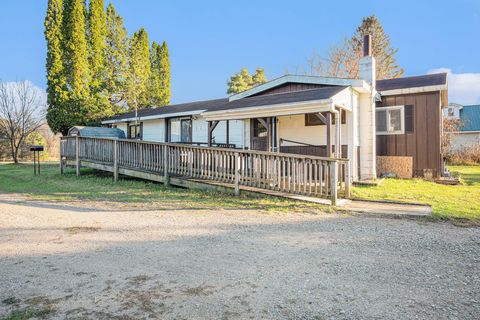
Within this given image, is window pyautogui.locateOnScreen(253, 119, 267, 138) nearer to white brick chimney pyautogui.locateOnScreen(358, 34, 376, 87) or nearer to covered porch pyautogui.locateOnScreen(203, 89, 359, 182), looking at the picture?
covered porch pyautogui.locateOnScreen(203, 89, 359, 182)

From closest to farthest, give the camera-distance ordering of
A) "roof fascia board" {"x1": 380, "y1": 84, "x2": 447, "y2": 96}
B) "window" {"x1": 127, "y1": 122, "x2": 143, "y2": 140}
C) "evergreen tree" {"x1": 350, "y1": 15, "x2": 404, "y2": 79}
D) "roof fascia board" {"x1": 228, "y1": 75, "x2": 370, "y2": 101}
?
"roof fascia board" {"x1": 228, "y1": 75, "x2": 370, "y2": 101} < "roof fascia board" {"x1": 380, "y1": 84, "x2": 447, "y2": 96} < "window" {"x1": 127, "y1": 122, "x2": 143, "y2": 140} < "evergreen tree" {"x1": 350, "y1": 15, "x2": 404, "y2": 79}

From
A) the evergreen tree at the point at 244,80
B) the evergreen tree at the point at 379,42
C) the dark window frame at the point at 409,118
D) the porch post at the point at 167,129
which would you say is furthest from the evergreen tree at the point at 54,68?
the evergreen tree at the point at 379,42

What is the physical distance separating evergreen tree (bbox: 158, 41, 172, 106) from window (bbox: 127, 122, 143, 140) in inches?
539

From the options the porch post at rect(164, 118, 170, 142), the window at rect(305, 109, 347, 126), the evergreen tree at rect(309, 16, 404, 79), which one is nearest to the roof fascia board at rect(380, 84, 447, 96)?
the window at rect(305, 109, 347, 126)

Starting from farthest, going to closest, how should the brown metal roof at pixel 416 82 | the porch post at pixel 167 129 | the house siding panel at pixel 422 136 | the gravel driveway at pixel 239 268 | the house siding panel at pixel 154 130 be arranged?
the house siding panel at pixel 154 130, the porch post at pixel 167 129, the brown metal roof at pixel 416 82, the house siding panel at pixel 422 136, the gravel driveway at pixel 239 268

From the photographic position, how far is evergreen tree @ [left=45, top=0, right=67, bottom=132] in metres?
20.3

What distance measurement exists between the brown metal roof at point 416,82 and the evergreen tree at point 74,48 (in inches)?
721

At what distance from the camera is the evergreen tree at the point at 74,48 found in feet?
67.0

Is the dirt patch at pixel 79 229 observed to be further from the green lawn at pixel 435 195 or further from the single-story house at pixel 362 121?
the green lawn at pixel 435 195

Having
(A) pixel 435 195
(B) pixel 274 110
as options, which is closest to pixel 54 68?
(B) pixel 274 110

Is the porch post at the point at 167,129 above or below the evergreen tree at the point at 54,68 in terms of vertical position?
below

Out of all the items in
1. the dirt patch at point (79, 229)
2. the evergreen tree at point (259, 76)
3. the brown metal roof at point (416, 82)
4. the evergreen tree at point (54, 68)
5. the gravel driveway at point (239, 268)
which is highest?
the evergreen tree at point (259, 76)

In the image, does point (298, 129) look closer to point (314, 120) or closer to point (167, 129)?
point (314, 120)

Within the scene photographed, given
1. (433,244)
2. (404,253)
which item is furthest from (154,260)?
(433,244)
